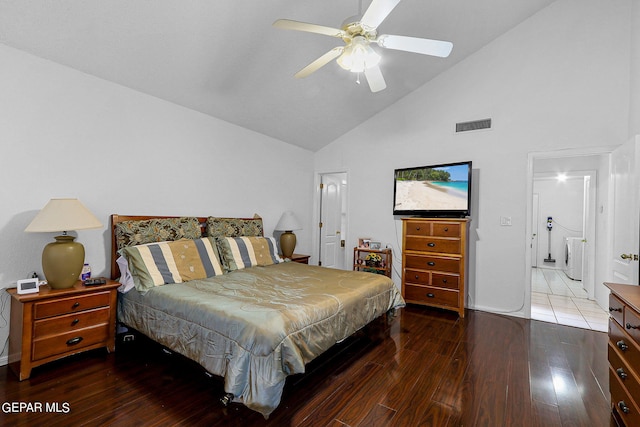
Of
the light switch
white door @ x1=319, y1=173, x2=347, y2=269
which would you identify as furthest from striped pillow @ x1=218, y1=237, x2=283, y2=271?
the light switch

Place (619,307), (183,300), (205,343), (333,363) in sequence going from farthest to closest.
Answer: (333,363), (183,300), (205,343), (619,307)

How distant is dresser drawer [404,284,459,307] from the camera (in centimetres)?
381

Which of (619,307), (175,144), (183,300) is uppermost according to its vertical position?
(175,144)

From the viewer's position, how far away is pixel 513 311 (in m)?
3.80

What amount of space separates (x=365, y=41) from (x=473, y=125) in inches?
106

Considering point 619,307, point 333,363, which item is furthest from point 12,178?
point 619,307

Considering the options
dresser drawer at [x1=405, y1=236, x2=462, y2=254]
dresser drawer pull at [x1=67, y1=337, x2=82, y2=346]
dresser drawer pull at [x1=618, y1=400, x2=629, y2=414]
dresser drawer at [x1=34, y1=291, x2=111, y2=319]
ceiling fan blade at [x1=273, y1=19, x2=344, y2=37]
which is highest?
ceiling fan blade at [x1=273, y1=19, x2=344, y2=37]

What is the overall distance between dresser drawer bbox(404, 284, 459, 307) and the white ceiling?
2.83 metres

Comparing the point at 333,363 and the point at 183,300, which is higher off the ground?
the point at 183,300

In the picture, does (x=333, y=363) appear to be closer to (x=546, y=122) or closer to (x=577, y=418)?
(x=577, y=418)

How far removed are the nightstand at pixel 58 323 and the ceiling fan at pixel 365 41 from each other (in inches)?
99.0

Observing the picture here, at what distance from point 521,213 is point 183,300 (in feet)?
13.0

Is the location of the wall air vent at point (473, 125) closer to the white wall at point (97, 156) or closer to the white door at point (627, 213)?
the white door at point (627, 213)

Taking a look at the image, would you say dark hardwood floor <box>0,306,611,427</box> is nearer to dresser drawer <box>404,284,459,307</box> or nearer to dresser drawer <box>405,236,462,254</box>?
dresser drawer <box>404,284,459,307</box>
